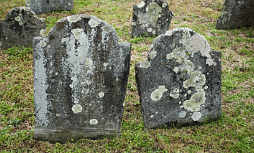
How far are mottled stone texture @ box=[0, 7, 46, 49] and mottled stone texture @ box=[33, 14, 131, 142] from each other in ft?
12.3

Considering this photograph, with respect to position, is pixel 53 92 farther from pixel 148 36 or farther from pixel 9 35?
pixel 148 36

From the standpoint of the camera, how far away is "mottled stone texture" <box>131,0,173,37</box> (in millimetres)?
7145

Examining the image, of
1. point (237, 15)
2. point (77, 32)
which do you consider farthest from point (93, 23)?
point (237, 15)

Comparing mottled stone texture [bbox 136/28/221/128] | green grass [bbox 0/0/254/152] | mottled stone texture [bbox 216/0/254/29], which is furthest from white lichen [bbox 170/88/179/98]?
mottled stone texture [bbox 216/0/254/29]

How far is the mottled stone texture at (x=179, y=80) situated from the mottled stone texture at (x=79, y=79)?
465 mm

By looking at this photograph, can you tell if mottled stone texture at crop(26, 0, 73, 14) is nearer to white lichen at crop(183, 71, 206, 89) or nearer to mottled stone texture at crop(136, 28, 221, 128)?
mottled stone texture at crop(136, 28, 221, 128)

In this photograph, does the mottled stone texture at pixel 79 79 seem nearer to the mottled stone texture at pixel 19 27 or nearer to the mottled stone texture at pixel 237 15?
the mottled stone texture at pixel 19 27

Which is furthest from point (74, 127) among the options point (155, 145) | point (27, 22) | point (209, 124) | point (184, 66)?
point (27, 22)

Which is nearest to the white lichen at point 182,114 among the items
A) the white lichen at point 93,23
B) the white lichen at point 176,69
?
the white lichen at point 176,69

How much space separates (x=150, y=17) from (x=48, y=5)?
5072 mm

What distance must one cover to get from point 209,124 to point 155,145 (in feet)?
3.71

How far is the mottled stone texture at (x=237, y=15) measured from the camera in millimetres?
7633

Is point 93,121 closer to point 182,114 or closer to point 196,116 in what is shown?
point 182,114

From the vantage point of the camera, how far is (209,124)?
12.1 ft
